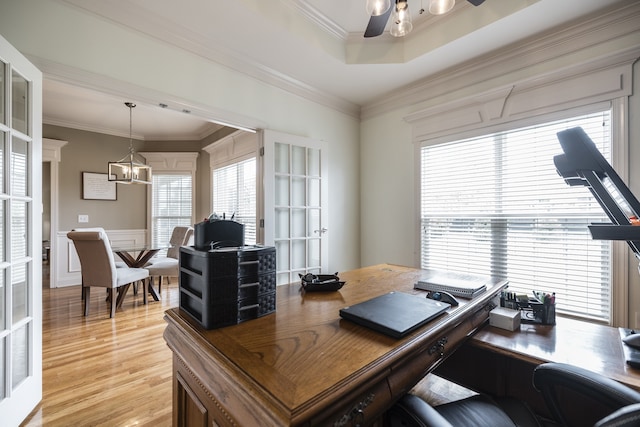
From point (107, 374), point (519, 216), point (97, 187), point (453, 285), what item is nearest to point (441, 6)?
point (453, 285)

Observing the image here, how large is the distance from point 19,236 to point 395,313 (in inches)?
83.9

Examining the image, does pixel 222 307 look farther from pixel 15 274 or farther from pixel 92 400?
pixel 92 400

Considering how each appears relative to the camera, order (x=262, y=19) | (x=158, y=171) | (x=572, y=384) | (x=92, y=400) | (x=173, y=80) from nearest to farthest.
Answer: (x=572, y=384), (x=92, y=400), (x=262, y=19), (x=173, y=80), (x=158, y=171)

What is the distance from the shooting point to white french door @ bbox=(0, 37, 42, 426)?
152cm

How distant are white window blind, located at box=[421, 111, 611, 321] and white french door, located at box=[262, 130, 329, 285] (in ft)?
3.89

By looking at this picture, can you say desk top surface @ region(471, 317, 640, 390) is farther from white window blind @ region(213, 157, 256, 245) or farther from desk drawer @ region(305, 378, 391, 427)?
white window blind @ region(213, 157, 256, 245)

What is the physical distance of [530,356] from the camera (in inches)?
45.3

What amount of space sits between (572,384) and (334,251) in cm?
273

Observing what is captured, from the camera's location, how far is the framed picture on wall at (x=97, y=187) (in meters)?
4.91

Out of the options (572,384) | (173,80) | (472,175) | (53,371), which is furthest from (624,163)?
(53,371)

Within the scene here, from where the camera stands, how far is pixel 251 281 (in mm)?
962

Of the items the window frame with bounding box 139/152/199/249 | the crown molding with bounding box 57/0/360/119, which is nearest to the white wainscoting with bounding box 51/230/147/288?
the window frame with bounding box 139/152/199/249

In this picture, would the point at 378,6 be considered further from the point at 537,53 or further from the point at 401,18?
the point at 537,53

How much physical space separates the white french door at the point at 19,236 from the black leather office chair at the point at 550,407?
6.71 feet
